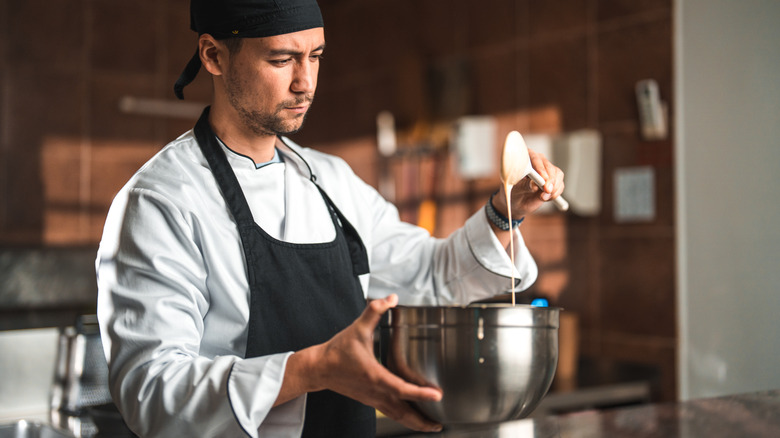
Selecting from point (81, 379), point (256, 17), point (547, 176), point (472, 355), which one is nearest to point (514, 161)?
point (547, 176)

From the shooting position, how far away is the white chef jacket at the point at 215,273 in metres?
1.03

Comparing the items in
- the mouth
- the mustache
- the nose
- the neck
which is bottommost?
the neck

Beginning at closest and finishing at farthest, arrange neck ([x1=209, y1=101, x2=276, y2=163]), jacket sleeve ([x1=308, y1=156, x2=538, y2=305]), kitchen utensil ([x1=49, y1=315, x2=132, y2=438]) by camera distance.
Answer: neck ([x1=209, y1=101, x2=276, y2=163]) → jacket sleeve ([x1=308, y1=156, x2=538, y2=305]) → kitchen utensil ([x1=49, y1=315, x2=132, y2=438])

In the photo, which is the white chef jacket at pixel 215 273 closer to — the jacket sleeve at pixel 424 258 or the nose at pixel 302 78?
the jacket sleeve at pixel 424 258

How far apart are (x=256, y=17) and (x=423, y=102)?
307cm

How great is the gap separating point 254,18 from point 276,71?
0.30 ft

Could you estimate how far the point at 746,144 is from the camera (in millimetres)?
2844

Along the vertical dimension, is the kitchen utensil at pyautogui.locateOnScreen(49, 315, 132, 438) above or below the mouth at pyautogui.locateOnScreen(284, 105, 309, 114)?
below

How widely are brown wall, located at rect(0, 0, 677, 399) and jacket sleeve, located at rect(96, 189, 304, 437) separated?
7.90 feet

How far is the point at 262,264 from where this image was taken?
1.27 meters

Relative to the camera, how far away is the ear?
1.30m

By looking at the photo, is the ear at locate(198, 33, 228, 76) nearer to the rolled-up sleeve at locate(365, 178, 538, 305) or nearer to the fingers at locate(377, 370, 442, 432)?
the rolled-up sleeve at locate(365, 178, 538, 305)

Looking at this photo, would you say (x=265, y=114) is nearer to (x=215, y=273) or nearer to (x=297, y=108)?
(x=297, y=108)

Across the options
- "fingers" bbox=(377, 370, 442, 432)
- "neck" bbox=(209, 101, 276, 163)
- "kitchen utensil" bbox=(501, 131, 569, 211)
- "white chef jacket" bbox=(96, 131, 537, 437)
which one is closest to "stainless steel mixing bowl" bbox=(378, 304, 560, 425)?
"fingers" bbox=(377, 370, 442, 432)
